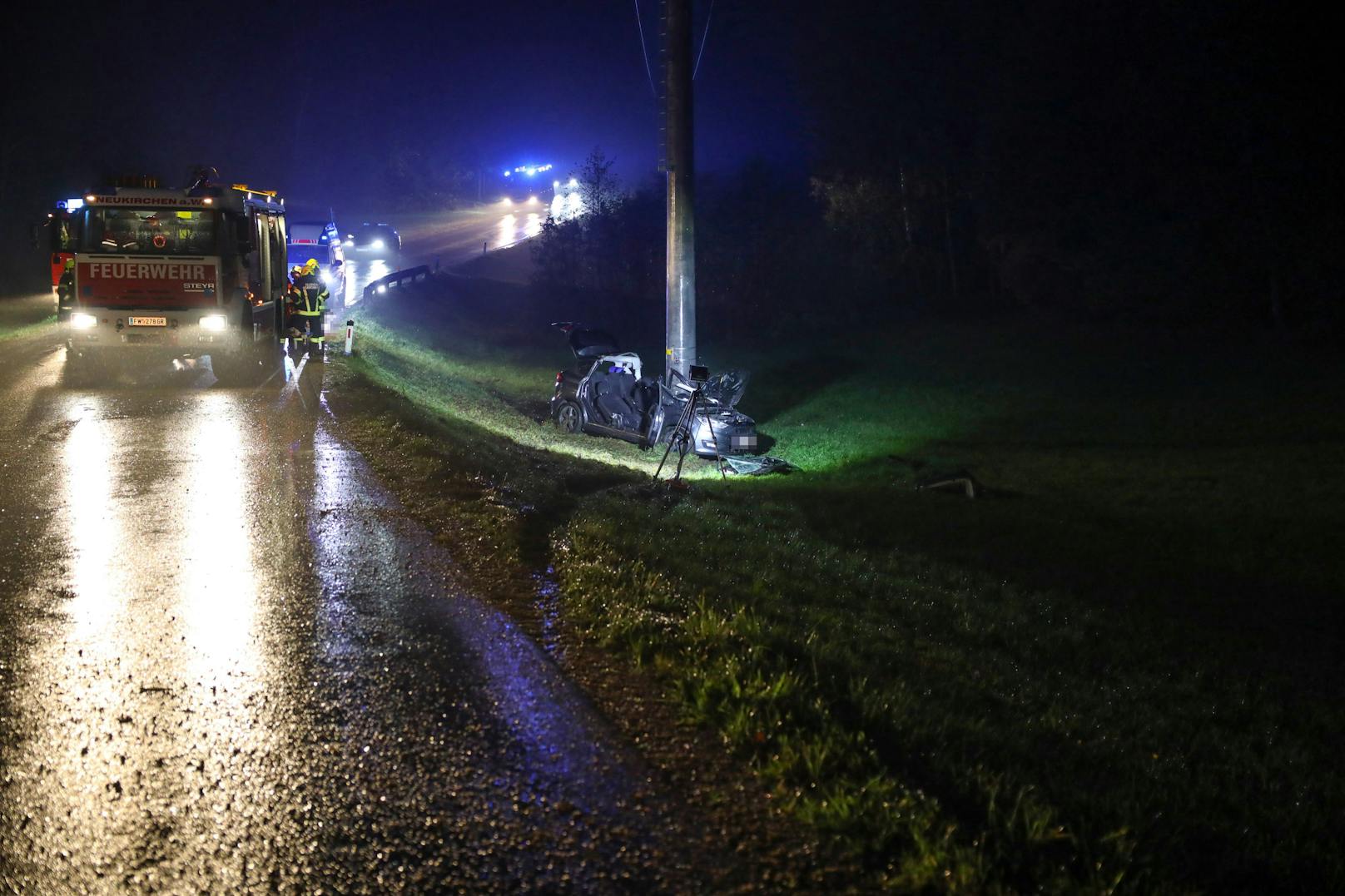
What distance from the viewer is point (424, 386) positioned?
25.4 metres

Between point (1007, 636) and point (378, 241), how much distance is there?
188 feet

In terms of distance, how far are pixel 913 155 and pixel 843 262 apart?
19.9ft

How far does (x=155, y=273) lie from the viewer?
695 inches

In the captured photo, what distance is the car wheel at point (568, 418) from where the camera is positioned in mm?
22516

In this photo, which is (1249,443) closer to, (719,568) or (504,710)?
(719,568)

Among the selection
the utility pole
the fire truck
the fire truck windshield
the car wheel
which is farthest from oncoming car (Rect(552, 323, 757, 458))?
the fire truck windshield

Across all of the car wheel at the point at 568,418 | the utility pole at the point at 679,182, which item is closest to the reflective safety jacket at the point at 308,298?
the car wheel at the point at 568,418

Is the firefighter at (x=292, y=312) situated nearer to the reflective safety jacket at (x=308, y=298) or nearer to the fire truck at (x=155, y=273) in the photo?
the reflective safety jacket at (x=308, y=298)

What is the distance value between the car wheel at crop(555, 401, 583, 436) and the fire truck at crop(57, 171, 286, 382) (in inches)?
270

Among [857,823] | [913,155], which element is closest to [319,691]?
[857,823]

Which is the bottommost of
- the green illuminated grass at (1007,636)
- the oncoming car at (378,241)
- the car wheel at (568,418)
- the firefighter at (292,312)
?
the green illuminated grass at (1007,636)

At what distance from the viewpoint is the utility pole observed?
63.4 ft

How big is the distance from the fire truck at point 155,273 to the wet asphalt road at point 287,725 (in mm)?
8685

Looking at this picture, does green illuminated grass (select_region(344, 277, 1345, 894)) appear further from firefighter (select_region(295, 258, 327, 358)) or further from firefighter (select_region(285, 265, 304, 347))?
firefighter (select_region(285, 265, 304, 347))
